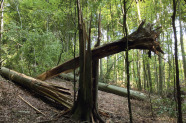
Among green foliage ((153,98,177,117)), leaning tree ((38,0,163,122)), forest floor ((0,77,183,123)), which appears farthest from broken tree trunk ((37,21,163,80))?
green foliage ((153,98,177,117))

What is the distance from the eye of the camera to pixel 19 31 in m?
7.68

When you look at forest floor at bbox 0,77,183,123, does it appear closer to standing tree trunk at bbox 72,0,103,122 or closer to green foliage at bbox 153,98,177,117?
green foliage at bbox 153,98,177,117

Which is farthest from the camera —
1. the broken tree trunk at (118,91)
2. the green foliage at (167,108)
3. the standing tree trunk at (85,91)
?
the broken tree trunk at (118,91)

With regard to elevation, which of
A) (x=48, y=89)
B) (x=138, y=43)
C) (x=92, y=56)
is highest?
(x=138, y=43)

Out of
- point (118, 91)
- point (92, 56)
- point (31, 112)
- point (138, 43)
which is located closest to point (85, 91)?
point (92, 56)

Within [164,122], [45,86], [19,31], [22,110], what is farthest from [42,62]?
[164,122]

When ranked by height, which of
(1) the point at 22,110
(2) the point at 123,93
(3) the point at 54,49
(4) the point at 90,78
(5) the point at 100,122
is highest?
(3) the point at 54,49

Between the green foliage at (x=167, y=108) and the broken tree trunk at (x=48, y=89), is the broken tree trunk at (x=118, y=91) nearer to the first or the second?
the green foliage at (x=167, y=108)

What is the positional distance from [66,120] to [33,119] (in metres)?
1.00

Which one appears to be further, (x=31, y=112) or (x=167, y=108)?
(x=167, y=108)

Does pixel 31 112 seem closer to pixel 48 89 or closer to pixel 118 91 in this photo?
pixel 48 89

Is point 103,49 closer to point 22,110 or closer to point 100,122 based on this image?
point 100,122

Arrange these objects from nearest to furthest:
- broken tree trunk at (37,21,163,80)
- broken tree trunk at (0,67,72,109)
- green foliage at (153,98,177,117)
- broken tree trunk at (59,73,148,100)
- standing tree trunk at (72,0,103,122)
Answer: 1. broken tree trunk at (37,21,163,80)
2. standing tree trunk at (72,0,103,122)
3. broken tree trunk at (0,67,72,109)
4. green foliage at (153,98,177,117)
5. broken tree trunk at (59,73,148,100)

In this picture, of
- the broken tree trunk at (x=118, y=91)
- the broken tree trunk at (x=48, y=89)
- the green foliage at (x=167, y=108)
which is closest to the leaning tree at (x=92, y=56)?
the broken tree trunk at (x=48, y=89)
